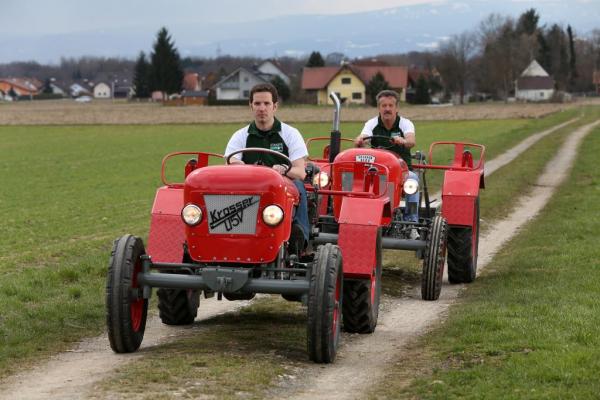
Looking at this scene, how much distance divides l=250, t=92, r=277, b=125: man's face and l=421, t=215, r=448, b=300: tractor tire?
3.07 m

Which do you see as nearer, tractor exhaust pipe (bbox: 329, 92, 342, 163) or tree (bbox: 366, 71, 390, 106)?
tractor exhaust pipe (bbox: 329, 92, 342, 163)

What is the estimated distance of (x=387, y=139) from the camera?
43.3 feet

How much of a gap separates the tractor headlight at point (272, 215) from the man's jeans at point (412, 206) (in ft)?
14.5

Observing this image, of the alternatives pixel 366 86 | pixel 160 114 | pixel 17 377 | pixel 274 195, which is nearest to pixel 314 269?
pixel 274 195

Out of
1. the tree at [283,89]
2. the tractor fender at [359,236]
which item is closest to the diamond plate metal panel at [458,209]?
the tractor fender at [359,236]

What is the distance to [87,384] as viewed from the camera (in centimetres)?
768

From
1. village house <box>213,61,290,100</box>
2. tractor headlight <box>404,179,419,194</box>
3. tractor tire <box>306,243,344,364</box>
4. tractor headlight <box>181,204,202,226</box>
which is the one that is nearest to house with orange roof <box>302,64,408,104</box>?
village house <box>213,61,290,100</box>

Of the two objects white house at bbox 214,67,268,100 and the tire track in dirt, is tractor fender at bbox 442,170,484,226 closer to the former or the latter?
the tire track in dirt

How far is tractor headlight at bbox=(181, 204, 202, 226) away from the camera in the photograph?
855 cm

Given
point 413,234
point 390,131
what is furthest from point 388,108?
point 413,234

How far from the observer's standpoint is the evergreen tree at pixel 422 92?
390ft

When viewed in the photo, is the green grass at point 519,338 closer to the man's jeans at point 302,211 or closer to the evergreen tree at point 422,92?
the man's jeans at point 302,211

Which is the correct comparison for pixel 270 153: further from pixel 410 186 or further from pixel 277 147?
pixel 410 186

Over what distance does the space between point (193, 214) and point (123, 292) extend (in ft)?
2.66
